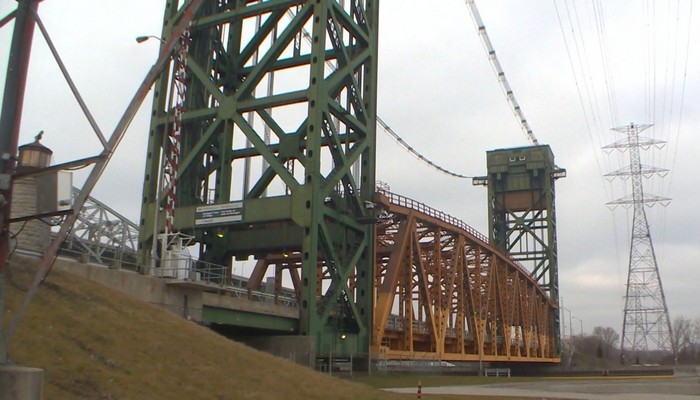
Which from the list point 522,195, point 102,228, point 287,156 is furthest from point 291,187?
point 522,195

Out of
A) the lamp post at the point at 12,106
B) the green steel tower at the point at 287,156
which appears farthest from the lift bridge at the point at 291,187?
the lamp post at the point at 12,106

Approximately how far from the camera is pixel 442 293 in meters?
72.7

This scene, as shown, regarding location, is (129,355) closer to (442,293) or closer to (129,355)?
(129,355)

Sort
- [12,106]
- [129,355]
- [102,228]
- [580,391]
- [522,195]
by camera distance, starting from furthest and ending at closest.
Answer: [522,195] → [102,228] → [580,391] → [129,355] → [12,106]

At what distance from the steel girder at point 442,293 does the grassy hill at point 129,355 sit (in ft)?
90.9

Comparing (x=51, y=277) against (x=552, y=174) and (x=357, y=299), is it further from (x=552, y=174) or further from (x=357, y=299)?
(x=552, y=174)

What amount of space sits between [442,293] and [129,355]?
2205 inches

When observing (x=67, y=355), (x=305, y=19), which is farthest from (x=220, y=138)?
(x=67, y=355)

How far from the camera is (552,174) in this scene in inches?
4365

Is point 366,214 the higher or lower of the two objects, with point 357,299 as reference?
higher

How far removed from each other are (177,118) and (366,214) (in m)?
15.0

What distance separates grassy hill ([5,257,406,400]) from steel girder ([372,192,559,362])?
27.7 m

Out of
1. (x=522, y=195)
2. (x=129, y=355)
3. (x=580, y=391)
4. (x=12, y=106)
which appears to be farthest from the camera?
(x=522, y=195)

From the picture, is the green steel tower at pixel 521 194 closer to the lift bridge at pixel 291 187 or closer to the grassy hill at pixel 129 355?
the lift bridge at pixel 291 187
